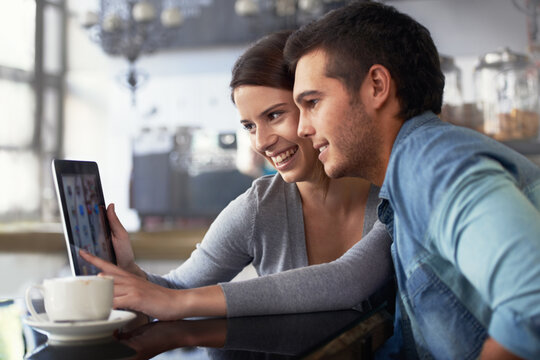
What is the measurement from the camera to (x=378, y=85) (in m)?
0.93

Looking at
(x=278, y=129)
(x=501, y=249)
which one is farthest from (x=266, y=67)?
(x=501, y=249)

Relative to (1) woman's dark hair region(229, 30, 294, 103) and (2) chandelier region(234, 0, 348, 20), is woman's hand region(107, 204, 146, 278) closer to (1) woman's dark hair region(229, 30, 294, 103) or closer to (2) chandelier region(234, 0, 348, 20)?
(1) woman's dark hair region(229, 30, 294, 103)

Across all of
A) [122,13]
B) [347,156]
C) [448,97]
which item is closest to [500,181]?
[347,156]

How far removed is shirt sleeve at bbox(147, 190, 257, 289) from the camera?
1.28 meters

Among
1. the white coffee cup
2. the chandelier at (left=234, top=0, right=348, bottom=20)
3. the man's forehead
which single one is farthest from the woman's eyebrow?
the chandelier at (left=234, top=0, right=348, bottom=20)

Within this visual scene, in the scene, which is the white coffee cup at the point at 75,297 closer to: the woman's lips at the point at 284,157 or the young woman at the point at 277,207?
the young woman at the point at 277,207

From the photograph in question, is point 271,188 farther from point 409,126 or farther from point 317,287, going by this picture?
point 409,126

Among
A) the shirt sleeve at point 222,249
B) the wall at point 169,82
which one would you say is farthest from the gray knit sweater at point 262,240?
the wall at point 169,82

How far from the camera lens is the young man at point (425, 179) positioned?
0.61m

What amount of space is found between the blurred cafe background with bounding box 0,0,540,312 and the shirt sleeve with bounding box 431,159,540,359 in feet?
7.62

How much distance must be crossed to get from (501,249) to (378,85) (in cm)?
39

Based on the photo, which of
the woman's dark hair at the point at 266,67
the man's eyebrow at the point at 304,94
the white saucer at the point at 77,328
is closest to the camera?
the white saucer at the point at 77,328

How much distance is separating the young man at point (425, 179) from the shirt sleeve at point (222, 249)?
1.10 ft

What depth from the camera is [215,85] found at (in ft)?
21.0
